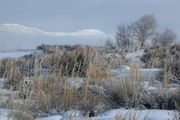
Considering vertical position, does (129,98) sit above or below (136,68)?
below

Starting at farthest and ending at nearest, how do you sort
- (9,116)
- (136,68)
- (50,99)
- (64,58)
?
(64,58), (136,68), (50,99), (9,116)

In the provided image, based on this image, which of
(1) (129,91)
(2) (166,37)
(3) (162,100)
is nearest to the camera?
(3) (162,100)

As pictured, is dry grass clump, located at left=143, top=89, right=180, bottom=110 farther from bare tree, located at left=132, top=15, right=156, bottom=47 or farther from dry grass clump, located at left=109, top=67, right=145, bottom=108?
bare tree, located at left=132, top=15, right=156, bottom=47

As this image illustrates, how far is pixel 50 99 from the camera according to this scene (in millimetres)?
4723

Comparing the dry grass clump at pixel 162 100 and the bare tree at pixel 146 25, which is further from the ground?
the bare tree at pixel 146 25

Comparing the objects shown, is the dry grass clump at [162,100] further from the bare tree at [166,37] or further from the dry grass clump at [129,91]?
the bare tree at [166,37]

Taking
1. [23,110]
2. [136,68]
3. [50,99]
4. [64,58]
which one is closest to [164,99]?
[136,68]

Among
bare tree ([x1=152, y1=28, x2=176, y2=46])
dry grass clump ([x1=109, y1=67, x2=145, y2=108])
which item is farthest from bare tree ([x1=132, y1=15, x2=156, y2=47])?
dry grass clump ([x1=109, y1=67, x2=145, y2=108])

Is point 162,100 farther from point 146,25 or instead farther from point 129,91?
point 146,25

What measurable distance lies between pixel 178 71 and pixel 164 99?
2517 millimetres

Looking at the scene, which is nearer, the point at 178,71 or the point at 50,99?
the point at 50,99

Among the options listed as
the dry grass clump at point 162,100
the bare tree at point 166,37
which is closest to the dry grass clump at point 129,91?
the dry grass clump at point 162,100


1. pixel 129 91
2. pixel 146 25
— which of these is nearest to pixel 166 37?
pixel 146 25

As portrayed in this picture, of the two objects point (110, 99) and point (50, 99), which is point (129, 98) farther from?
point (50, 99)
